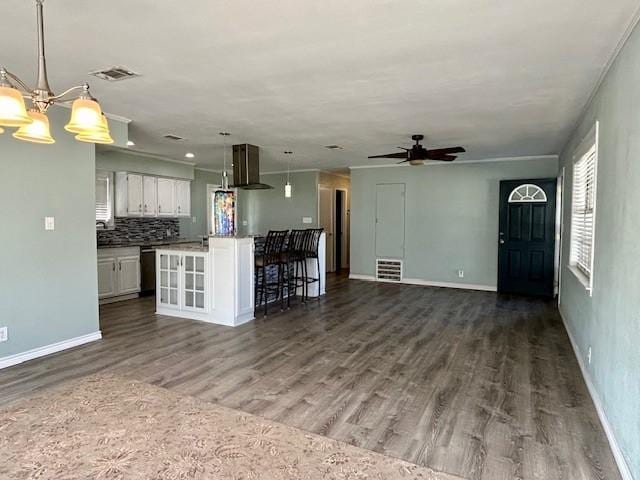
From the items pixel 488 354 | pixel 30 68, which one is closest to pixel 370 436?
pixel 488 354

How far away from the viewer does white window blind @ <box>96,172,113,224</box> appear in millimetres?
6377

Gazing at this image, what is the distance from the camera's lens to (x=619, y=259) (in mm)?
2303

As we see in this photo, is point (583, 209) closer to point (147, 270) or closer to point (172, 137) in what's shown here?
point (172, 137)

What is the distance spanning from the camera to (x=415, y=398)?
116 inches

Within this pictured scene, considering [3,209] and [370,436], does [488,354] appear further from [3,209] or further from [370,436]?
[3,209]

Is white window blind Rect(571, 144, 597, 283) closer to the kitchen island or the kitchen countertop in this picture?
the kitchen island

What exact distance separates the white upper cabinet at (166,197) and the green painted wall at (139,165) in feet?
0.43

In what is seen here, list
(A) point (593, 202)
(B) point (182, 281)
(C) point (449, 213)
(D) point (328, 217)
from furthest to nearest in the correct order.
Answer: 1. (D) point (328, 217)
2. (C) point (449, 213)
3. (B) point (182, 281)
4. (A) point (593, 202)

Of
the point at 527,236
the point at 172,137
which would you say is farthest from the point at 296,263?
the point at 527,236

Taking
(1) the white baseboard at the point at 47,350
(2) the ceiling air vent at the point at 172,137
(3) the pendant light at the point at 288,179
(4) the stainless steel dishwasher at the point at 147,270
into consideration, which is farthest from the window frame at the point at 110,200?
(3) the pendant light at the point at 288,179

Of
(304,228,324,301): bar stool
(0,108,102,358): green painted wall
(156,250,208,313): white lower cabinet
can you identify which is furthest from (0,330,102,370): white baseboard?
(304,228,324,301): bar stool

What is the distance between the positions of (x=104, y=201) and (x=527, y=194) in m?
6.84

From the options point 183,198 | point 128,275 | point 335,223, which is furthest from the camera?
point 335,223

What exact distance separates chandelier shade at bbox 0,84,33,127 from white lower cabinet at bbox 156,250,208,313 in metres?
3.35
